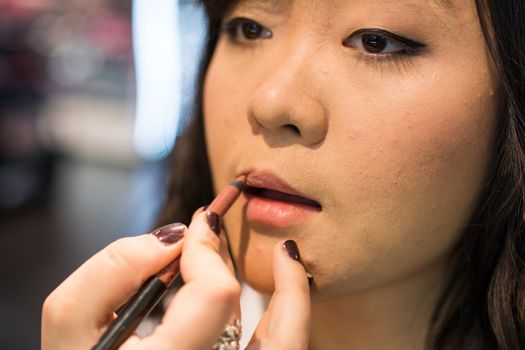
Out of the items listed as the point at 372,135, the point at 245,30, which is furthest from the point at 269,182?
the point at 245,30

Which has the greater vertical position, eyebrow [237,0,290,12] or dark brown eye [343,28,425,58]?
Answer: eyebrow [237,0,290,12]

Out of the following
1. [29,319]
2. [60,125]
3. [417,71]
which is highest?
[417,71]

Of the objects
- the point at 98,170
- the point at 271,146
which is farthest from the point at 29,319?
the point at 271,146

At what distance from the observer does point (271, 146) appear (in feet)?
2.51

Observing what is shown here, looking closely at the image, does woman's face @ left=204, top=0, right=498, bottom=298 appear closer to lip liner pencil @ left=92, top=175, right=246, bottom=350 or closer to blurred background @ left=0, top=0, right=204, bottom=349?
lip liner pencil @ left=92, top=175, right=246, bottom=350

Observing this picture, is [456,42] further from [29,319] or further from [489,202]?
→ [29,319]

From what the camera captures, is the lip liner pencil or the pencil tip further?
the pencil tip

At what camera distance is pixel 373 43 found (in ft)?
2.43

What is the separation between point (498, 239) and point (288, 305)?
12.1 inches

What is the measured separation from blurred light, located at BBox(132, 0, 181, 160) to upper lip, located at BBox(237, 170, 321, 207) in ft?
7.78

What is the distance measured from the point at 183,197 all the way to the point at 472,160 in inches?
22.8

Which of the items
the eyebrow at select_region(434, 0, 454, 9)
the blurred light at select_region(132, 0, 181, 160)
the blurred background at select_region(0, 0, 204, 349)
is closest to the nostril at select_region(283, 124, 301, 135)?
the eyebrow at select_region(434, 0, 454, 9)

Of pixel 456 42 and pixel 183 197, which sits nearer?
pixel 456 42

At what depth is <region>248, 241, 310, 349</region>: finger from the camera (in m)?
0.67
